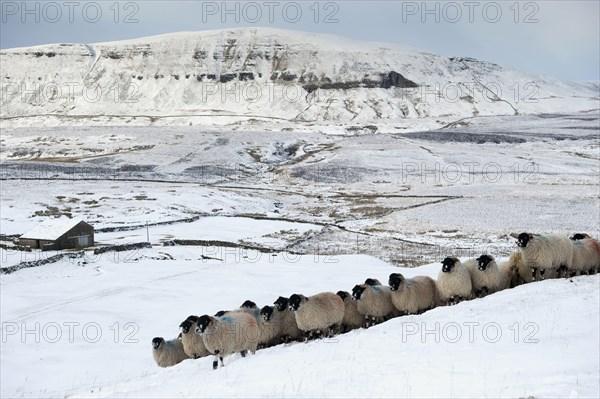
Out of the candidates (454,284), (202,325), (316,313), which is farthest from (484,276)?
(202,325)

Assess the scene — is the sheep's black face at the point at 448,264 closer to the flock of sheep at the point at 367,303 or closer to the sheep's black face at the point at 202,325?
the flock of sheep at the point at 367,303

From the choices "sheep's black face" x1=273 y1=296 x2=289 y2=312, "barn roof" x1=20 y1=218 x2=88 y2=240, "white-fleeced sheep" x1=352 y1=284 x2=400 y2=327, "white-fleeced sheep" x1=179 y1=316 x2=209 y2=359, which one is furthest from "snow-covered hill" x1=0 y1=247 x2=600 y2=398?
"barn roof" x1=20 y1=218 x2=88 y2=240

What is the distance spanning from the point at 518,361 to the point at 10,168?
111m

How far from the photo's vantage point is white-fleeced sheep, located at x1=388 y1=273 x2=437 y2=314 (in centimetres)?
1828

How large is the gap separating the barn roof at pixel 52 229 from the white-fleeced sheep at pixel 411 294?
3834 centimetres

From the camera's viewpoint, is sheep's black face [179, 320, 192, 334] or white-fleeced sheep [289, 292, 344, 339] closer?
white-fleeced sheep [289, 292, 344, 339]

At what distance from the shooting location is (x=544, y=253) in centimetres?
1994

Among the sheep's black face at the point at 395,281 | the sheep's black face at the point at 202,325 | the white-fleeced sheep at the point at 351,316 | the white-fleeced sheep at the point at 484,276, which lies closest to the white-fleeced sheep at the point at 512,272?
the white-fleeced sheep at the point at 484,276

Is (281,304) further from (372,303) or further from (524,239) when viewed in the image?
(524,239)

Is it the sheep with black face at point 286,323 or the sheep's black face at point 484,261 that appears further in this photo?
the sheep's black face at point 484,261

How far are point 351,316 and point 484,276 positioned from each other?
4.82 m

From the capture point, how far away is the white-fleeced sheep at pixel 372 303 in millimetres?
18350

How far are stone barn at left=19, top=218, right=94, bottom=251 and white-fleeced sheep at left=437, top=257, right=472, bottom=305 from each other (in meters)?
38.7

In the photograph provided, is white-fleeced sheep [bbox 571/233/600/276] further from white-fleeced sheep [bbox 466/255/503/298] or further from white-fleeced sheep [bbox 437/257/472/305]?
white-fleeced sheep [bbox 437/257/472/305]
